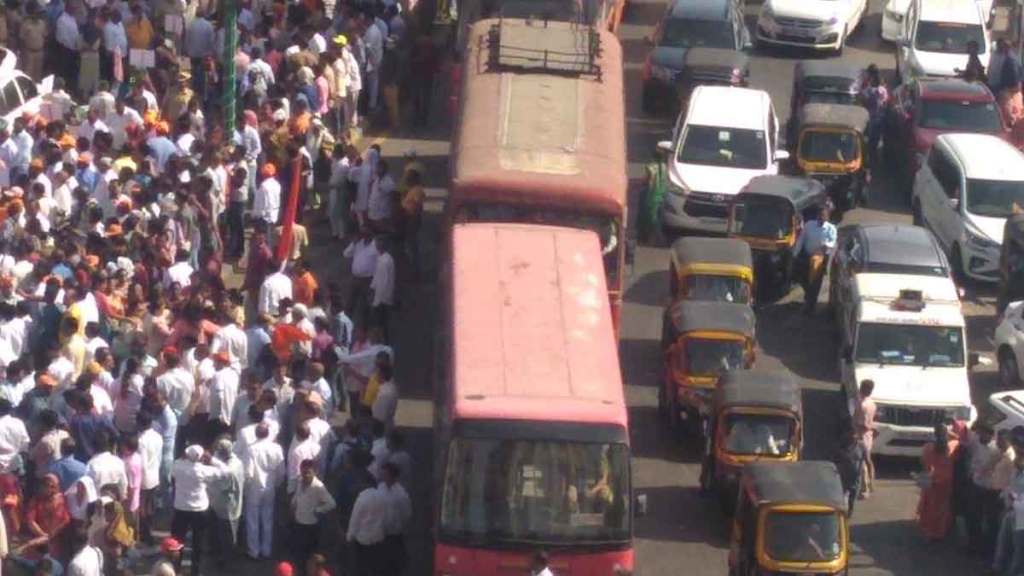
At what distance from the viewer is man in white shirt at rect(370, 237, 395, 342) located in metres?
31.1

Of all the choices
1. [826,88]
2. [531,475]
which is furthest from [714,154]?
[531,475]

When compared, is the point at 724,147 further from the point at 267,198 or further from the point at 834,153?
the point at 267,198

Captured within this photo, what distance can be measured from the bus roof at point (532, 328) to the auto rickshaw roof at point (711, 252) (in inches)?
171

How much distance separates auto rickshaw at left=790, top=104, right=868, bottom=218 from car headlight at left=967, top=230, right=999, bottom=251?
9.19 feet

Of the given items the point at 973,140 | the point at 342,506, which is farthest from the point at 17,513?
the point at 973,140

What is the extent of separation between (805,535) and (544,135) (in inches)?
275

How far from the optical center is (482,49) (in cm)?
3366

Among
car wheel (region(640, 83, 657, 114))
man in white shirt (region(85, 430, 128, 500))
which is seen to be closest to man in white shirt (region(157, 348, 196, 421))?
man in white shirt (region(85, 430, 128, 500))

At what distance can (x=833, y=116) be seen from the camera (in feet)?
124

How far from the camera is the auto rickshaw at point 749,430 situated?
27.8m

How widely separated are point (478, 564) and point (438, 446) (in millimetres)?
1644

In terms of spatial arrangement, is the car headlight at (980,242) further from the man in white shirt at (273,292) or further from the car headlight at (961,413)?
the man in white shirt at (273,292)

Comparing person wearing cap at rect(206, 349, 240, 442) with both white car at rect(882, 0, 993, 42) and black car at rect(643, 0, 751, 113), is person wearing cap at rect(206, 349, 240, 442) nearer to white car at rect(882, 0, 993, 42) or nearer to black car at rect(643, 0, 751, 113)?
black car at rect(643, 0, 751, 113)

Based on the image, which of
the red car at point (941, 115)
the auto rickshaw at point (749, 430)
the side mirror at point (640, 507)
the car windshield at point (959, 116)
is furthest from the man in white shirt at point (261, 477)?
the car windshield at point (959, 116)
